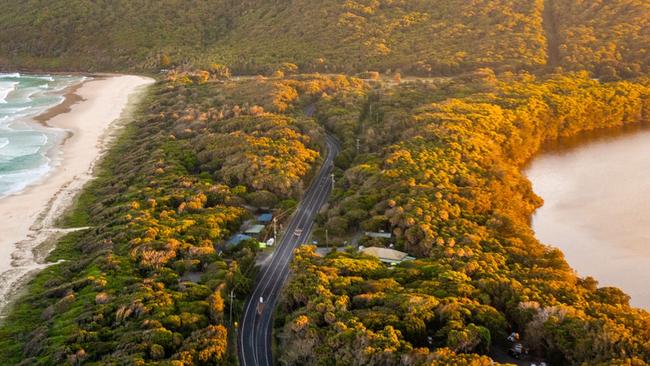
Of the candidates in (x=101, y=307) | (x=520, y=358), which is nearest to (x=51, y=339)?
(x=101, y=307)

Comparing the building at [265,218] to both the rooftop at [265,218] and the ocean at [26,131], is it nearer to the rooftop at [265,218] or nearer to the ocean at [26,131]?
the rooftop at [265,218]

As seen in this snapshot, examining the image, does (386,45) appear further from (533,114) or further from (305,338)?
(305,338)

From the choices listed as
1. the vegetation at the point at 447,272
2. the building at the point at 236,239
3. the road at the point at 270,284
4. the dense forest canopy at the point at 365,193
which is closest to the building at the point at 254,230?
the building at the point at 236,239

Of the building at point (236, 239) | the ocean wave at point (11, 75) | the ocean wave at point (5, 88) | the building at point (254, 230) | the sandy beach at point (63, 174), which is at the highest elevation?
the ocean wave at point (11, 75)

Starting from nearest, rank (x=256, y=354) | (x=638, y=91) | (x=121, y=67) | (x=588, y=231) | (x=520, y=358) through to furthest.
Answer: (x=520, y=358) → (x=256, y=354) → (x=588, y=231) → (x=638, y=91) → (x=121, y=67)

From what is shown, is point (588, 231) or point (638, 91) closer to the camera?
point (588, 231)

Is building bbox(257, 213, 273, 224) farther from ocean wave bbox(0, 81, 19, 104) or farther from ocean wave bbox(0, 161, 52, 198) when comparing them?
ocean wave bbox(0, 81, 19, 104)

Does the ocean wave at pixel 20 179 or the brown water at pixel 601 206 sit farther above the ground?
the ocean wave at pixel 20 179
